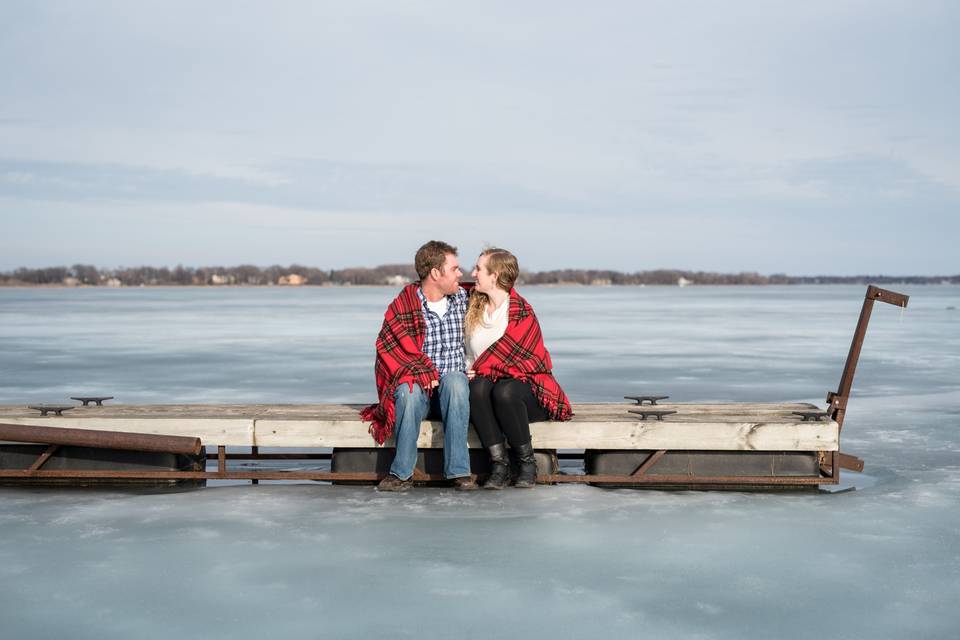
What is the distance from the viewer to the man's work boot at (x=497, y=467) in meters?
5.62

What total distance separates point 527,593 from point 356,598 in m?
0.67

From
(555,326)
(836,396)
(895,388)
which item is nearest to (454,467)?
(836,396)

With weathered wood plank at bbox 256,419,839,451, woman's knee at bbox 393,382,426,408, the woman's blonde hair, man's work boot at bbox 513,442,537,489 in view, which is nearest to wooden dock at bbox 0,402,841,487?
weathered wood plank at bbox 256,419,839,451

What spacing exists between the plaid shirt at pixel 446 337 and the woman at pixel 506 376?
9cm

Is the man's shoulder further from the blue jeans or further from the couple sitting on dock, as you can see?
the blue jeans

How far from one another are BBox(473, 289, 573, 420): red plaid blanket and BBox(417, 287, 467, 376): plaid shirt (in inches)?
5.2

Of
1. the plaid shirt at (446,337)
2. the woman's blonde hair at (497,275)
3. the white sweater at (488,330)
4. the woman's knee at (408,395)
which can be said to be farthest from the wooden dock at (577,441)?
the woman's blonde hair at (497,275)

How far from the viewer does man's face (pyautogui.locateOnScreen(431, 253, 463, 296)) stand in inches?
223

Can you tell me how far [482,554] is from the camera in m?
4.47

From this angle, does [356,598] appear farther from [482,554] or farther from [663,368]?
[663,368]

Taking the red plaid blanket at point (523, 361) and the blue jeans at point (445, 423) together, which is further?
the red plaid blanket at point (523, 361)

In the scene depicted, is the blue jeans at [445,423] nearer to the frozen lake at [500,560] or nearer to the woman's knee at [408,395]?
the woman's knee at [408,395]

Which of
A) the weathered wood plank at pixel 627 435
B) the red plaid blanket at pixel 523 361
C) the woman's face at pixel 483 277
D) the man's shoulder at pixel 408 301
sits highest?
the woman's face at pixel 483 277

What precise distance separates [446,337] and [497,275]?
460 millimetres
